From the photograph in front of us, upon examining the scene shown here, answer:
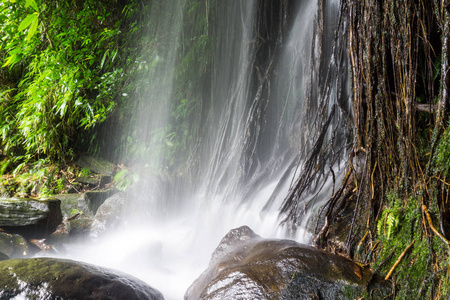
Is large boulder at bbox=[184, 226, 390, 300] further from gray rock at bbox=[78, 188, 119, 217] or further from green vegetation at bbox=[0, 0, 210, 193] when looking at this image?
green vegetation at bbox=[0, 0, 210, 193]

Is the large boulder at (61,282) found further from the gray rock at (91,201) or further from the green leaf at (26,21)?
the gray rock at (91,201)

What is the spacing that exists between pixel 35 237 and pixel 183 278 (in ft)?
8.19

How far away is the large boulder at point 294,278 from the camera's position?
5.91ft

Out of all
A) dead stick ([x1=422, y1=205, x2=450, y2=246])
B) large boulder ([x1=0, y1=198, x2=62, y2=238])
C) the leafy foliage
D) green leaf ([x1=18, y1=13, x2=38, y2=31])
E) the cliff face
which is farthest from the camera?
the leafy foliage

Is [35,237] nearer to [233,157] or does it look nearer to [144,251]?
[144,251]

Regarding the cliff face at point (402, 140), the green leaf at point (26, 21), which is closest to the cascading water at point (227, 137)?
the cliff face at point (402, 140)

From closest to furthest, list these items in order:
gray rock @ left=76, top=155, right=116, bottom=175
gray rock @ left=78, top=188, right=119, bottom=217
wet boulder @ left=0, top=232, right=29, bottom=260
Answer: wet boulder @ left=0, top=232, right=29, bottom=260 < gray rock @ left=78, top=188, right=119, bottom=217 < gray rock @ left=76, top=155, right=116, bottom=175

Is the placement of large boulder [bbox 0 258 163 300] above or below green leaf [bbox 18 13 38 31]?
below

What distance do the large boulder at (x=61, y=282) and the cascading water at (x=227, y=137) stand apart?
0.88 meters

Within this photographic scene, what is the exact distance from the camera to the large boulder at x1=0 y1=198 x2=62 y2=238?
169 inches

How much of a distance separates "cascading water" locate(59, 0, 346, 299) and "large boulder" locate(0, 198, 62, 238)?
0.58m

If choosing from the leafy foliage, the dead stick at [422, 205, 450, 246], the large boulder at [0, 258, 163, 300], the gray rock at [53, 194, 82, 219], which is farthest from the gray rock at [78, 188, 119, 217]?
the dead stick at [422, 205, 450, 246]

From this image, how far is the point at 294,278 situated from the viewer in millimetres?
1879

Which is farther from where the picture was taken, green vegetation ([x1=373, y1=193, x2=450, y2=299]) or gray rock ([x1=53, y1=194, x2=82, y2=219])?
gray rock ([x1=53, y1=194, x2=82, y2=219])
